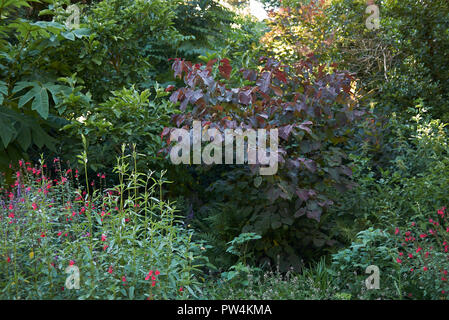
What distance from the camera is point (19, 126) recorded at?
4871 millimetres

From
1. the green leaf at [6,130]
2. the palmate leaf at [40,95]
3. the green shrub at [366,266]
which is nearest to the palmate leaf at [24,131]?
the green leaf at [6,130]

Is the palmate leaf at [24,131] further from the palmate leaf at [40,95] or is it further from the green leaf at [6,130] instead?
the palmate leaf at [40,95]

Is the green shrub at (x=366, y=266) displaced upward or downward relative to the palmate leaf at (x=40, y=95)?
downward

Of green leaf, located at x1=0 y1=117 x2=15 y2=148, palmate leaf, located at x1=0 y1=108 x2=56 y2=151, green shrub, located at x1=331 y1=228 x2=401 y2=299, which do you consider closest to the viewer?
green shrub, located at x1=331 y1=228 x2=401 y2=299

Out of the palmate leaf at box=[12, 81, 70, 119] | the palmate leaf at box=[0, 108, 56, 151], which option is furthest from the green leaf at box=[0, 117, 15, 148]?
the palmate leaf at box=[12, 81, 70, 119]

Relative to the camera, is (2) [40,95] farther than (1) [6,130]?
Yes

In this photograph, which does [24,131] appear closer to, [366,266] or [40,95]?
[40,95]

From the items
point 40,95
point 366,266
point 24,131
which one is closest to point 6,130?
point 24,131

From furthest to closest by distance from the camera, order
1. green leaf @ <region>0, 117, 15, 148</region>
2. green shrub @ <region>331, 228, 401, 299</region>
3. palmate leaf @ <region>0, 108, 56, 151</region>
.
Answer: palmate leaf @ <region>0, 108, 56, 151</region>
green leaf @ <region>0, 117, 15, 148</region>
green shrub @ <region>331, 228, 401, 299</region>

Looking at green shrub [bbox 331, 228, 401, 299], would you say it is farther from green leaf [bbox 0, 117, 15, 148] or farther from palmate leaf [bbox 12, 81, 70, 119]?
green leaf [bbox 0, 117, 15, 148]

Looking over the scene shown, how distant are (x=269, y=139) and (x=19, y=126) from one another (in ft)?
9.55

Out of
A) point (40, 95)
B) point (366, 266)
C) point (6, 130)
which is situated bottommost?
point (366, 266)

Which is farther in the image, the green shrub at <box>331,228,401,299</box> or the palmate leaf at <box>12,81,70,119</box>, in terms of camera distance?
the palmate leaf at <box>12,81,70,119</box>

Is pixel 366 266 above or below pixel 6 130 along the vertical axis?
below
